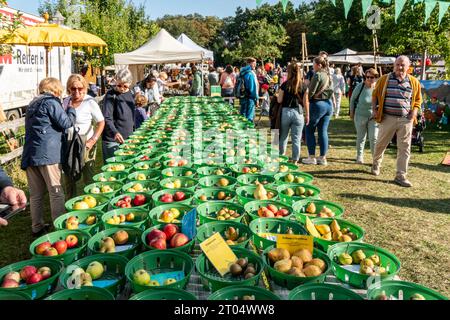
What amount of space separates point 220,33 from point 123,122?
85347 millimetres

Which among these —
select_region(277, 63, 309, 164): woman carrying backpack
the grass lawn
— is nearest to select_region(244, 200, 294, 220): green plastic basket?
the grass lawn

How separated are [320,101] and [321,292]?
226 inches

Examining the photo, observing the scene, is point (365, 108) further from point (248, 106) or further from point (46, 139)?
point (46, 139)

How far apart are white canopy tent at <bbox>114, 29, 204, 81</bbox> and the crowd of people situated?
5.91 ft

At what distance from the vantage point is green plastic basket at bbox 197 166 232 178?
12.5 ft

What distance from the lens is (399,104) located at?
225 inches

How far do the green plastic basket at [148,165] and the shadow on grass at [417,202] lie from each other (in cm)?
332

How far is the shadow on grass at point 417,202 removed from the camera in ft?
17.6

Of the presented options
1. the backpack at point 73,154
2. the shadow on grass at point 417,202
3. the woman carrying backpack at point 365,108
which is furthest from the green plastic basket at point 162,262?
the woman carrying backpack at point 365,108

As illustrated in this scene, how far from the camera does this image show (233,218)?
8.66 feet

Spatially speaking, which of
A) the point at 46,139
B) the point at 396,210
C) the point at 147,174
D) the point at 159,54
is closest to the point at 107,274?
the point at 147,174

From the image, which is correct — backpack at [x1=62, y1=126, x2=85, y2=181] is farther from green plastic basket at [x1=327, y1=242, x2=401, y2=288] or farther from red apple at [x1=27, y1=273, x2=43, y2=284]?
green plastic basket at [x1=327, y1=242, x2=401, y2=288]
